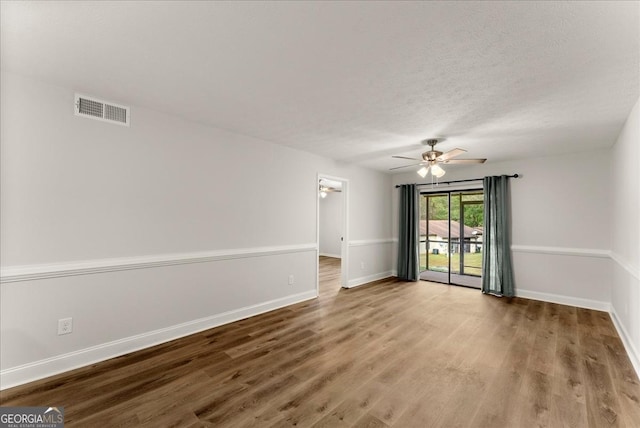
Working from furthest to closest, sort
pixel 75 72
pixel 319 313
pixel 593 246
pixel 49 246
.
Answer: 1. pixel 593 246
2. pixel 319 313
3. pixel 49 246
4. pixel 75 72

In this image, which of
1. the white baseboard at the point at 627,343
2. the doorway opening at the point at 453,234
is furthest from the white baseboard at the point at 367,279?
the white baseboard at the point at 627,343

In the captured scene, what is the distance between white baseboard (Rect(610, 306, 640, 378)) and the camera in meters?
2.56

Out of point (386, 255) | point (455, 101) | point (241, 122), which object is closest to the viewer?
point (455, 101)

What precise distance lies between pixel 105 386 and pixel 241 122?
2.90 meters

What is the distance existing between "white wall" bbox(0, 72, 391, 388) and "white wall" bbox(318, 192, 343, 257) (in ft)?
19.9

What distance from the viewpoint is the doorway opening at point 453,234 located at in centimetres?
599

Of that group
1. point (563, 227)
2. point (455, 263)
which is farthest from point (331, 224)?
point (563, 227)

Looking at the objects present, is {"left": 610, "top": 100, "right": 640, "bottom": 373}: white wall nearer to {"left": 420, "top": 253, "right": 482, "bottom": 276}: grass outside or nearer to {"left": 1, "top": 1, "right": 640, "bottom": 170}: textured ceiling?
{"left": 1, "top": 1, "right": 640, "bottom": 170}: textured ceiling

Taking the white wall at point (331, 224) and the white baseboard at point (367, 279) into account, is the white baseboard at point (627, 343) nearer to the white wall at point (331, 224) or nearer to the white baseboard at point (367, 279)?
the white baseboard at point (367, 279)

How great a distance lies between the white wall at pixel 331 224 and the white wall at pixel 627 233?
7306 mm

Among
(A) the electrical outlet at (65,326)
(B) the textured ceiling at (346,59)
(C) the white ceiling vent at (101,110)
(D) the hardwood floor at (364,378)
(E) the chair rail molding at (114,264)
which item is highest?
(B) the textured ceiling at (346,59)

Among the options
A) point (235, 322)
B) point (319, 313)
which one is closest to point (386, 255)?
point (319, 313)

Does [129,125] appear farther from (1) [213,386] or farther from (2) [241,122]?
(1) [213,386]

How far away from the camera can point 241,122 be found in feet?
11.1
